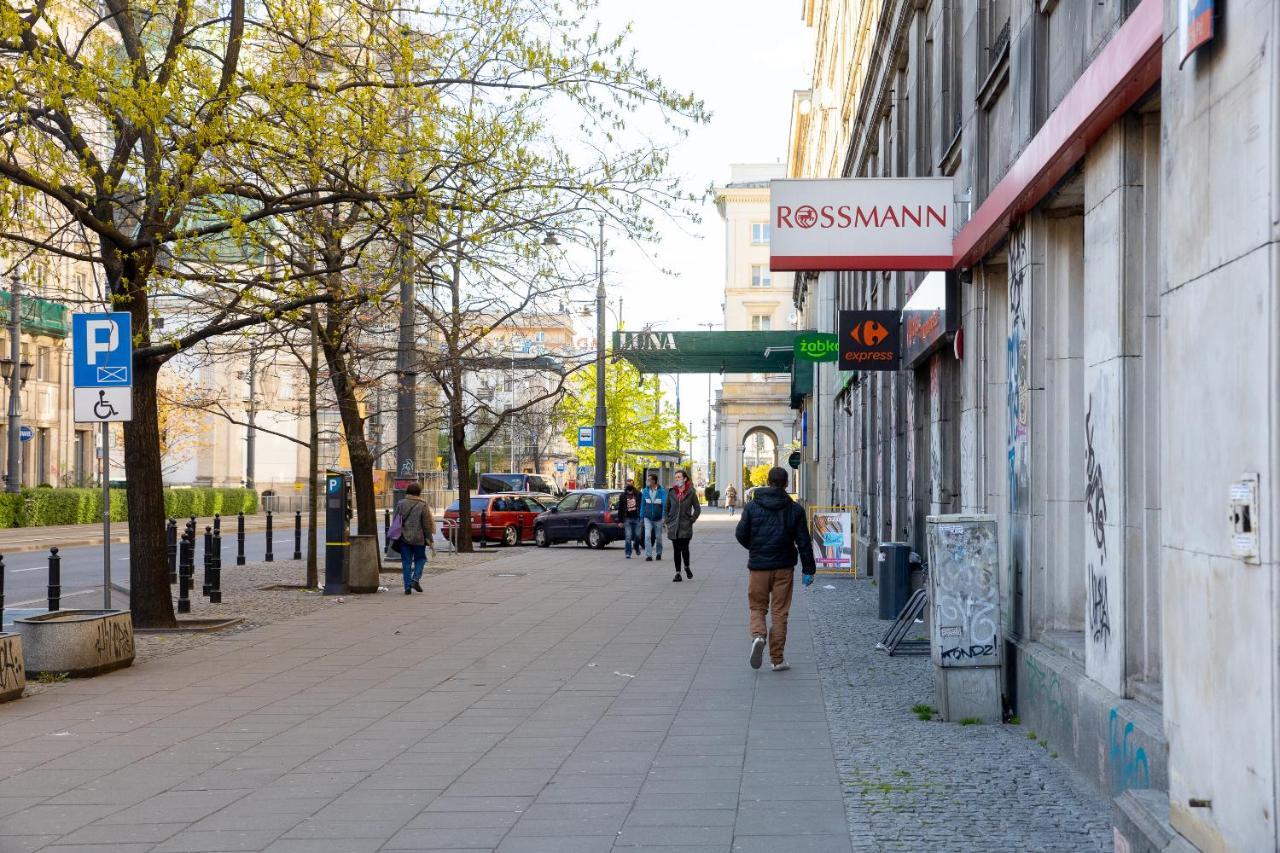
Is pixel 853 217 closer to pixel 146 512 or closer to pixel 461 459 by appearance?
pixel 146 512

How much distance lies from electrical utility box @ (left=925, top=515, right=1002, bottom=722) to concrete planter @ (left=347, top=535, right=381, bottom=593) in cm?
1243

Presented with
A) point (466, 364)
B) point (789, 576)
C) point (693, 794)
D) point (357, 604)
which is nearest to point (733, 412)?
point (466, 364)

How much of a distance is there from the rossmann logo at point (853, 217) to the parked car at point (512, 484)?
34.8m

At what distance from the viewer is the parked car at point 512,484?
154ft

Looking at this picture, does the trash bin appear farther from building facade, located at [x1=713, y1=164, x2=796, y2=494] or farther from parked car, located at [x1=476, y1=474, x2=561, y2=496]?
building facade, located at [x1=713, y1=164, x2=796, y2=494]

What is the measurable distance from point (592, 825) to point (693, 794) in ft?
2.76

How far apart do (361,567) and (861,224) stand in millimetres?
10670

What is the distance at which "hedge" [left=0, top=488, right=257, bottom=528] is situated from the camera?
41406 millimetres

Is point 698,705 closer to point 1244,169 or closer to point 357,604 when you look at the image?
point 1244,169

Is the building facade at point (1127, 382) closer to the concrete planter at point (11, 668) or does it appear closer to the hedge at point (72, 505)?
the concrete planter at point (11, 668)

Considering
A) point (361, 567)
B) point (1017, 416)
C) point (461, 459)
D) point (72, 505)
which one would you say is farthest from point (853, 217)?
point (72, 505)

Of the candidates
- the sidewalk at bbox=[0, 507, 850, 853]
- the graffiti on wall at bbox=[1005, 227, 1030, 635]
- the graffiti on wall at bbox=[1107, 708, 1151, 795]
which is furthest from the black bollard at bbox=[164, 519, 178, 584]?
the graffiti on wall at bbox=[1107, 708, 1151, 795]

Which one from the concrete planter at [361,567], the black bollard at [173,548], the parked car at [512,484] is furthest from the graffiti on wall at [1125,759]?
the parked car at [512,484]

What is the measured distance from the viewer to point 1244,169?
14.1 feet
